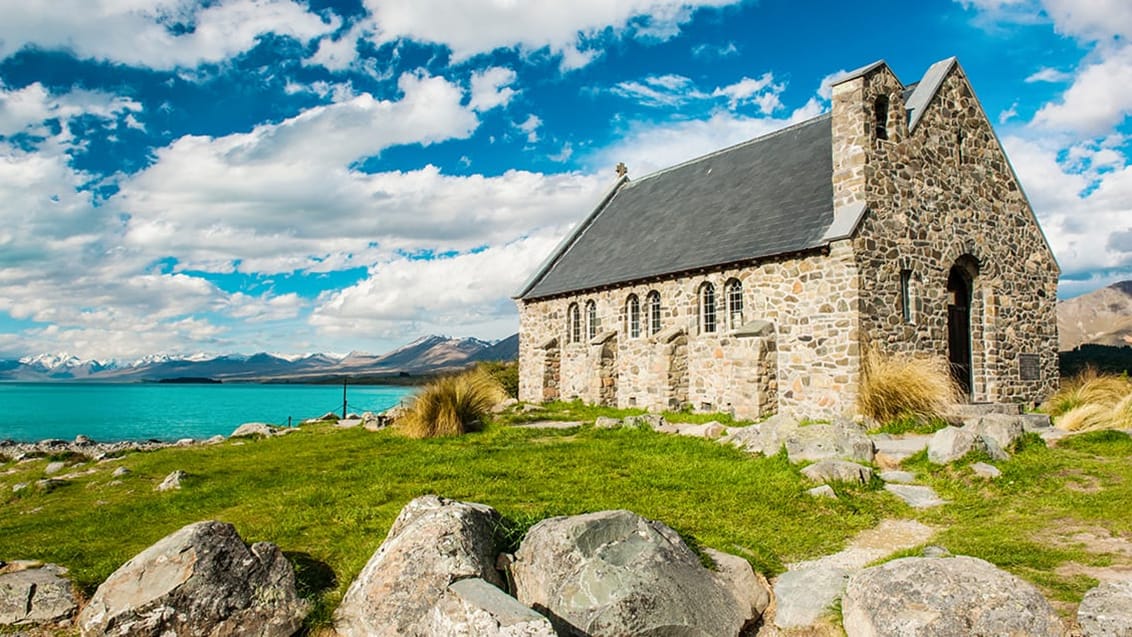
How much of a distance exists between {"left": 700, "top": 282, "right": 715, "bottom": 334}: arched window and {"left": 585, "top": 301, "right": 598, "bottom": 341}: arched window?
554 cm

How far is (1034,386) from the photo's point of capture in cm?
2122

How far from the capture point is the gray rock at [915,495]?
361 inches

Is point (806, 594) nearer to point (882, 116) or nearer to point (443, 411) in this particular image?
point (443, 411)

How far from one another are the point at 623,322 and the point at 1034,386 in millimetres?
13067

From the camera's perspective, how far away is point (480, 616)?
16.0 feet

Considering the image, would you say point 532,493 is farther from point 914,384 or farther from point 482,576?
point 914,384

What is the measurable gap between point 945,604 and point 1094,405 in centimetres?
1204

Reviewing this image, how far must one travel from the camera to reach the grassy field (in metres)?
7.16

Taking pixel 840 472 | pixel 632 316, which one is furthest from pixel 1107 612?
pixel 632 316

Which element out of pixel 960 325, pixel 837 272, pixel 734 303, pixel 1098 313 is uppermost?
pixel 1098 313

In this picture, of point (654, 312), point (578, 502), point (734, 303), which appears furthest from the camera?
point (654, 312)

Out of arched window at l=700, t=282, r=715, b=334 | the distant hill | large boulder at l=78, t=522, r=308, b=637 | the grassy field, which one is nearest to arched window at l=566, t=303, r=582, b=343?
arched window at l=700, t=282, r=715, b=334

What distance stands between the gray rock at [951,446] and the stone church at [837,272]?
18.0 ft

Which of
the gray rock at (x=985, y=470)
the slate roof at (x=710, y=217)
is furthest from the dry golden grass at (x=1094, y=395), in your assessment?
the slate roof at (x=710, y=217)
